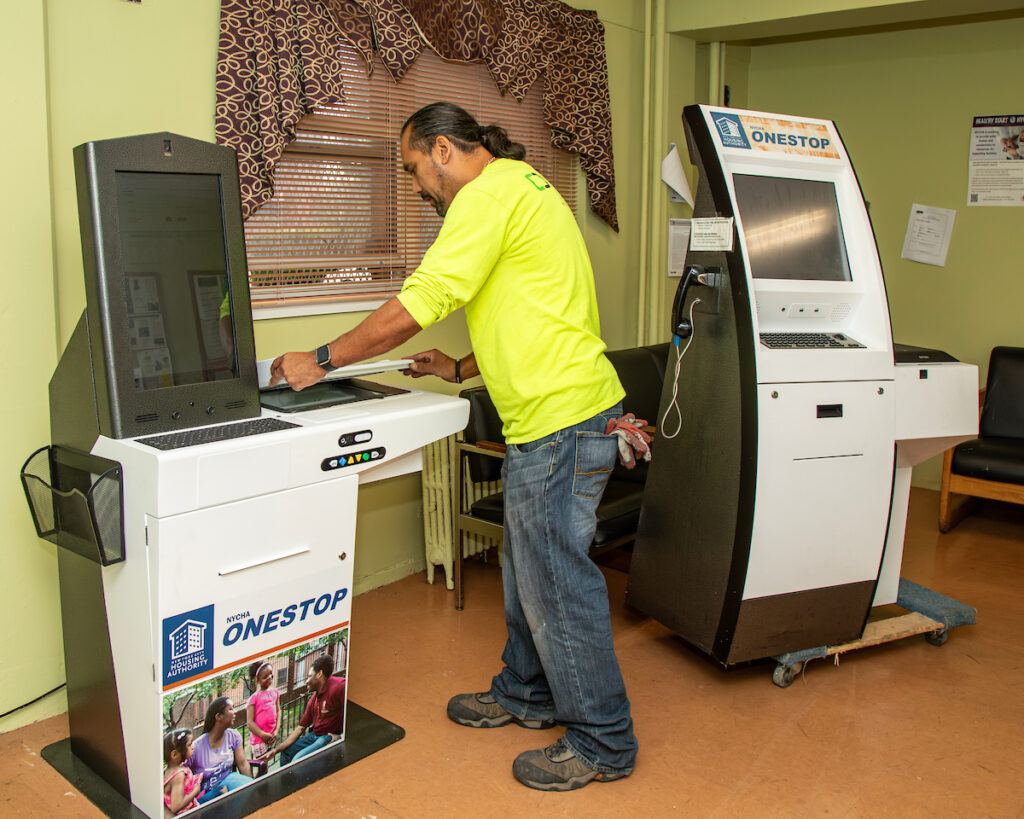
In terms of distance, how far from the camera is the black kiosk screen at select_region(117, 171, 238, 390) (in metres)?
2.08

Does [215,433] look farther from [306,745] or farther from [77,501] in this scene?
[306,745]

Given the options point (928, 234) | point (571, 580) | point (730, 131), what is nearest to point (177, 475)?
point (571, 580)

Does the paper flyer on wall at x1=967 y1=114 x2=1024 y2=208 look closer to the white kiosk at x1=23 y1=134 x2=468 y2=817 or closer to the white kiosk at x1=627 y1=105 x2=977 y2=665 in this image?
the white kiosk at x1=627 y1=105 x2=977 y2=665

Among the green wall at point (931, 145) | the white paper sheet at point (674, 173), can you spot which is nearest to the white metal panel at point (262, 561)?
the white paper sheet at point (674, 173)

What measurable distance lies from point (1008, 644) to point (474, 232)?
93.9 inches

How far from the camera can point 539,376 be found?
2293mm

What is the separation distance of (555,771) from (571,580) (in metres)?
0.49

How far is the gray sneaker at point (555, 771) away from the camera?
2359 mm

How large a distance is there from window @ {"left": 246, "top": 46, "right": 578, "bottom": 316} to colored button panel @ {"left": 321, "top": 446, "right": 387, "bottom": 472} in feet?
3.29

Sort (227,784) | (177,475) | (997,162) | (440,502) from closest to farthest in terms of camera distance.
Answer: (177,475) → (227,784) → (440,502) → (997,162)

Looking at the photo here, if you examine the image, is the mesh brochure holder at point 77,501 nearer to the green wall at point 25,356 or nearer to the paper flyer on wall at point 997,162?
the green wall at point 25,356

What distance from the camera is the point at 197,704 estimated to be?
6.97 ft

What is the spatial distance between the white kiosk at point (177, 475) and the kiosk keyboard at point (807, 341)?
97cm

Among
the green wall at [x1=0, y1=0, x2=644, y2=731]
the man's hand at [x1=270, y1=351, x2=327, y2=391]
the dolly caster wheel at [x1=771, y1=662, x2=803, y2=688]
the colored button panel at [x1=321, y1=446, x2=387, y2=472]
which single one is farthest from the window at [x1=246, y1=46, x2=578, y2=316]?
the dolly caster wheel at [x1=771, y1=662, x2=803, y2=688]
